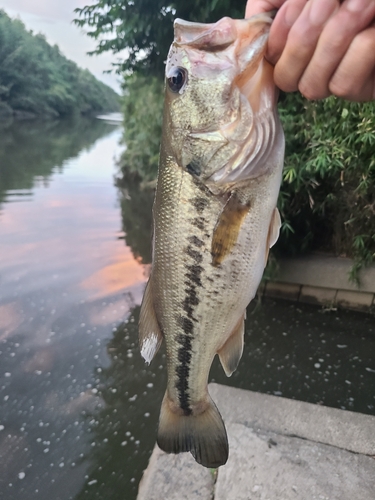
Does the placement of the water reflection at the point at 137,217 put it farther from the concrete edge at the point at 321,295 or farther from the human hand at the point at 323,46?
the human hand at the point at 323,46

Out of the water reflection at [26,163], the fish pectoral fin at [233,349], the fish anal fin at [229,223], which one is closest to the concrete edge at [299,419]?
the fish pectoral fin at [233,349]

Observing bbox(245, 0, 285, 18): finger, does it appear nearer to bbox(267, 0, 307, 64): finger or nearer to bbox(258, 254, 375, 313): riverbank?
bbox(267, 0, 307, 64): finger

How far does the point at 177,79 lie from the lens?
1.30 m

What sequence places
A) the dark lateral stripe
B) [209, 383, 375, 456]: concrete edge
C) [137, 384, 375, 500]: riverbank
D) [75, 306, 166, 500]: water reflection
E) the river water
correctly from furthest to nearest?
the river water → [75, 306, 166, 500]: water reflection → [209, 383, 375, 456]: concrete edge → [137, 384, 375, 500]: riverbank → the dark lateral stripe

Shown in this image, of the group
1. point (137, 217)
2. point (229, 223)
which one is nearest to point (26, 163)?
point (137, 217)

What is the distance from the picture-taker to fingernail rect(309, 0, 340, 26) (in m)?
1.03

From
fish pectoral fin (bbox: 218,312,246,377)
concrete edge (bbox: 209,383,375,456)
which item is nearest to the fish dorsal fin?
fish pectoral fin (bbox: 218,312,246,377)

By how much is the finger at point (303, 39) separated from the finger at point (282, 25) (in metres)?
0.03

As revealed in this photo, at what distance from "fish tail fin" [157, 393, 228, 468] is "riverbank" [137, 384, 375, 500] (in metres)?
0.73

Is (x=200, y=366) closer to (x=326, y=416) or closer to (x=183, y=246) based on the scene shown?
(x=183, y=246)

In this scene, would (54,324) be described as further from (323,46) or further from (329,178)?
(323,46)

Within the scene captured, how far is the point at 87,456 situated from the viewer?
2.93 meters

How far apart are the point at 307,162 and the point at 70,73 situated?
82294mm

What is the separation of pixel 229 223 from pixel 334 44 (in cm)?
57
